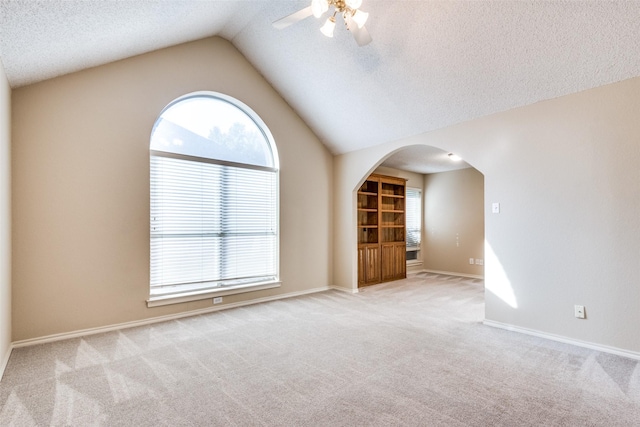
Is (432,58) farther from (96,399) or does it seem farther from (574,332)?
(96,399)

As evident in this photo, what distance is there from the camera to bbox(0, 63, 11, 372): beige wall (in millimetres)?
2539

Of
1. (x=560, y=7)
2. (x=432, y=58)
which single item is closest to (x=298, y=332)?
(x=432, y=58)

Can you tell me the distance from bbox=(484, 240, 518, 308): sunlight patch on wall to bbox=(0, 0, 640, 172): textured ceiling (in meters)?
1.73

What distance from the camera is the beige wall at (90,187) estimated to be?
120 inches

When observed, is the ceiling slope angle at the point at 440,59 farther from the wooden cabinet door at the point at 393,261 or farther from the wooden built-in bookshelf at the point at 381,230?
the wooden cabinet door at the point at 393,261

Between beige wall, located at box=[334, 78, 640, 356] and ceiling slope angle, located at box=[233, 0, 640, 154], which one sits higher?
ceiling slope angle, located at box=[233, 0, 640, 154]

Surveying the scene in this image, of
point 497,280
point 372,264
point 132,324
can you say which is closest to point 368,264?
point 372,264

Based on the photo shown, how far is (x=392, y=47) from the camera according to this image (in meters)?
3.44

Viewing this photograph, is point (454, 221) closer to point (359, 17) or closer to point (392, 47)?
point (392, 47)

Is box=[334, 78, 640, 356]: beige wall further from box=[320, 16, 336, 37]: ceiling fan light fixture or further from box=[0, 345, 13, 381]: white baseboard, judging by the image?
box=[0, 345, 13, 381]: white baseboard

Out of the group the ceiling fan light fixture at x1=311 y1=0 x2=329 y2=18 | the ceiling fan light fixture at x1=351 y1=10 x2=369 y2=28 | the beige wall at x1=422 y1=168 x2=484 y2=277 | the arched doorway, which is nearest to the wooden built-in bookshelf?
the arched doorway

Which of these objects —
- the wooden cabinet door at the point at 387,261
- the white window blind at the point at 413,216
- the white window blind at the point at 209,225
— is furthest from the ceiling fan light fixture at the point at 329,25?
the white window blind at the point at 413,216

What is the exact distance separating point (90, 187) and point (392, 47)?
11.8 ft

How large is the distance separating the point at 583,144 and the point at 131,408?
4298 mm
